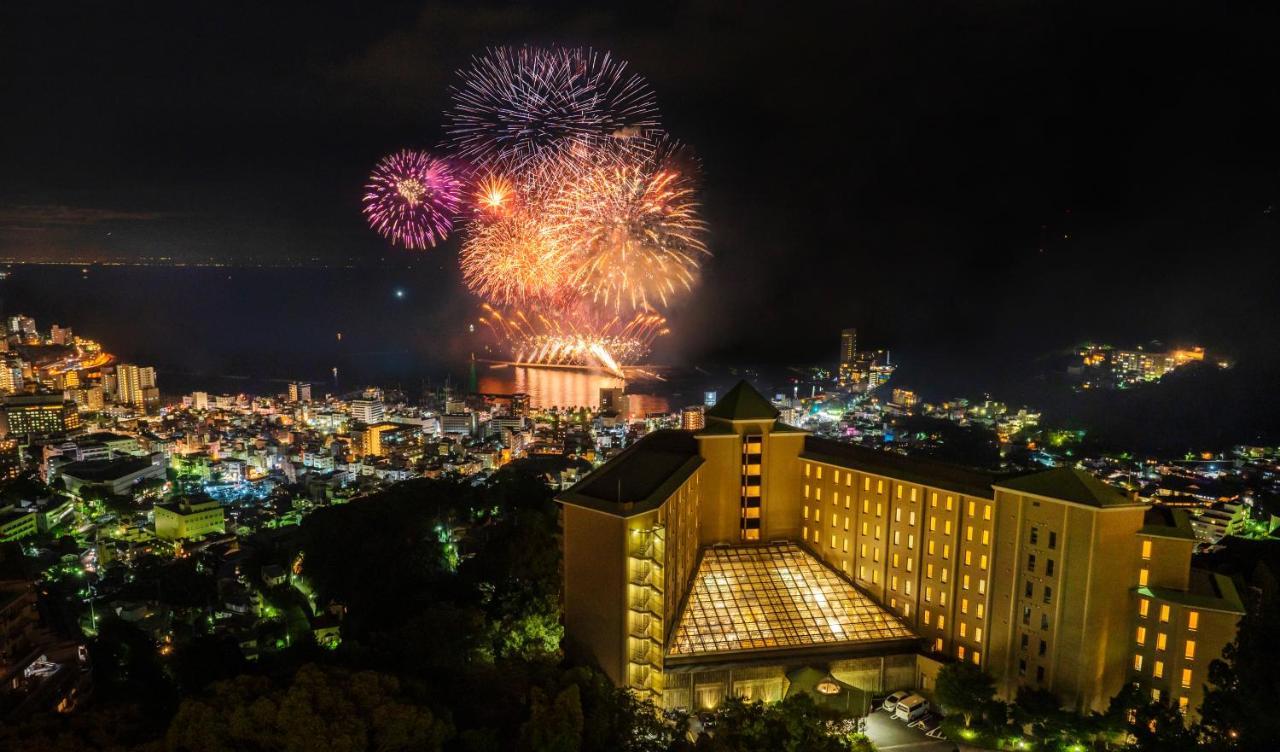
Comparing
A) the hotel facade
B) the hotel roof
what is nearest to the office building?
the hotel roof

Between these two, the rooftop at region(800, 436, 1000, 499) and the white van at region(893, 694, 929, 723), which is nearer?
the white van at region(893, 694, 929, 723)

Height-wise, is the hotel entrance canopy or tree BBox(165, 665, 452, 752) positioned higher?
tree BBox(165, 665, 452, 752)

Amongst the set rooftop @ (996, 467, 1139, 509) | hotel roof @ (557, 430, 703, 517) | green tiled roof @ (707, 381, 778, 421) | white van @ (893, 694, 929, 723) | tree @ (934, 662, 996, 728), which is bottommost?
white van @ (893, 694, 929, 723)

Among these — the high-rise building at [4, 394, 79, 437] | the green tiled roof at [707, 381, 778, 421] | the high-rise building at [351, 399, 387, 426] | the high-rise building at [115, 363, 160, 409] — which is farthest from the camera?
the high-rise building at [115, 363, 160, 409]

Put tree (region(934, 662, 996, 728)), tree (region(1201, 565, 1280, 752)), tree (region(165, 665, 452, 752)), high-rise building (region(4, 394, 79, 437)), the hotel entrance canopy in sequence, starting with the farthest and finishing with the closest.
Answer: high-rise building (region(4, 394, 79, 437)) → the hotel entrance canopy → tree (region(934, 662, 996, 728)) → tree (region(1201, 565, 1280, 752)) → tree (region(165, 665, 452, 752))

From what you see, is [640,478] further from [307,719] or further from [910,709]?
[307,719]

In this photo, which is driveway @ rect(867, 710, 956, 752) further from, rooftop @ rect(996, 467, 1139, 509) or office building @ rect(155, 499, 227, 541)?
office building @ rect(155, 499, 227, 541)

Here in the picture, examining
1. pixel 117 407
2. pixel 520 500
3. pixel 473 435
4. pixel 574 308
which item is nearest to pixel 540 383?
pixel 473 435
